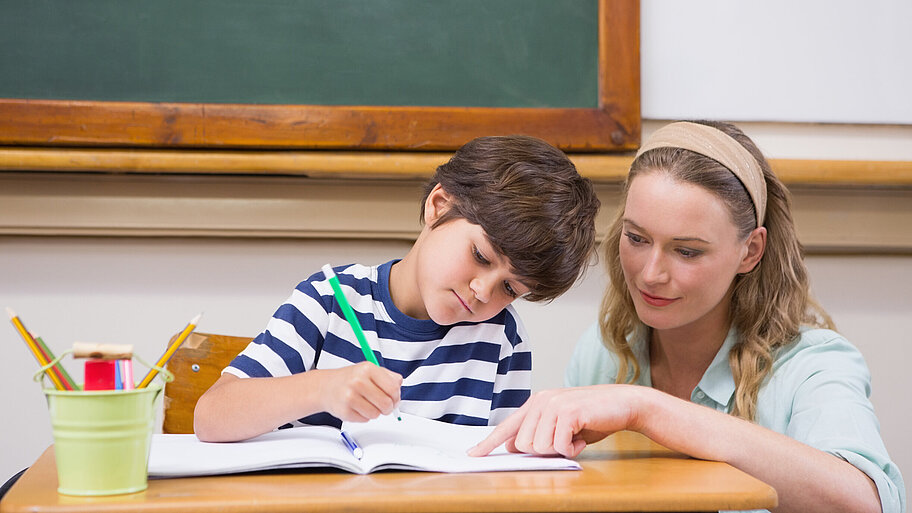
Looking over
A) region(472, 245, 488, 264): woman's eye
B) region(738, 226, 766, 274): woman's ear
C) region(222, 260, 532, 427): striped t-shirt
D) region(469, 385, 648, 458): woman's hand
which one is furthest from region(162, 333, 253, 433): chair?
region(738, 226, 766, 274): woman's ear

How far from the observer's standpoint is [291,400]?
85 centimetres

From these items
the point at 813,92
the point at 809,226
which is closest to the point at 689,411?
the point at 809,226

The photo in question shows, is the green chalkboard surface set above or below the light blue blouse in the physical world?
above

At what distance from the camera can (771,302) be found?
1346mm

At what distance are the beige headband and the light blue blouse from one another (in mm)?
222

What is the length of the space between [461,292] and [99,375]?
1.57 ft

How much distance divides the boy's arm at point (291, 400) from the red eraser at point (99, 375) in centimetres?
20

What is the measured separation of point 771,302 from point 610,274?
281 millimetres

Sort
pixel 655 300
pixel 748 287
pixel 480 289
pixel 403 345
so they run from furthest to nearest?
pixel 748 287
pixel 655 300
pixel 403 345
pixel 480 289

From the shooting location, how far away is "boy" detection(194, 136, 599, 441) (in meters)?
1.05

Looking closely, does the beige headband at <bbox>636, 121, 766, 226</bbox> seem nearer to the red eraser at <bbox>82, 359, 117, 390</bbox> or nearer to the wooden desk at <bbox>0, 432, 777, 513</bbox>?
the wooden desk at <bbox>0, 432, 777, 513</bbox>

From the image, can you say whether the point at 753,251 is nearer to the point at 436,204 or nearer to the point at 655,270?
the point at 655,270

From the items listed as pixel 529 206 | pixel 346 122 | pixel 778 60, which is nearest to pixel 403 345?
pixel 529 206

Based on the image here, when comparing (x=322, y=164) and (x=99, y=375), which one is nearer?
(x=99, y=375)
